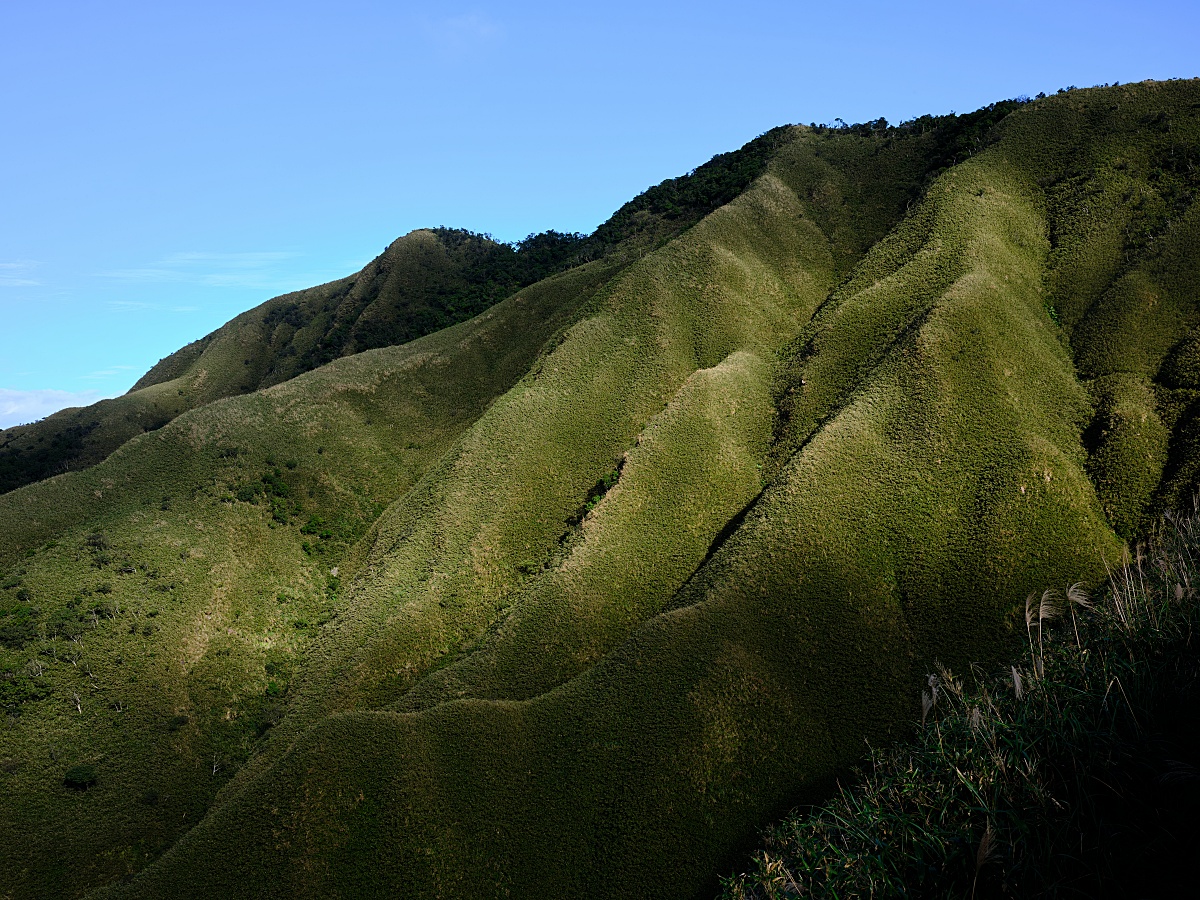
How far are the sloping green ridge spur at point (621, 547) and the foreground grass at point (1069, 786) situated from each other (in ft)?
66.4

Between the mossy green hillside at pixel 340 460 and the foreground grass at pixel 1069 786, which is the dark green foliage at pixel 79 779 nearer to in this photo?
the mossy green hillside at pixel 340 460

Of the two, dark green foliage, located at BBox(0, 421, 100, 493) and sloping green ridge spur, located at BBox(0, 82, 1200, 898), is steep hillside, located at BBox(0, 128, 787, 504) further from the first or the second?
sloping green ridge spur, located at BBox(0, 82, 1200, 898)

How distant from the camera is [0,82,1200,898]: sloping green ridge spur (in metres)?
41.7

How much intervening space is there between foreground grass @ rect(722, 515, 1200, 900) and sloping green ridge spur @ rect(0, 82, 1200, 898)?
20.2 m

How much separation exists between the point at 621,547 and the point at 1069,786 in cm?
4396

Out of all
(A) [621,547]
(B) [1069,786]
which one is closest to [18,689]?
(A) [621,547]

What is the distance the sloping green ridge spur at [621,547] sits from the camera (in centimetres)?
4166

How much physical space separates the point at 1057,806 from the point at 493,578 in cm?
5240

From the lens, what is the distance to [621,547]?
2431 inches

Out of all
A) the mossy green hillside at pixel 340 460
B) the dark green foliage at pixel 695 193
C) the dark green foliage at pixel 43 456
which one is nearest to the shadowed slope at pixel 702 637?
the mossy green hillside at pixel 340 460

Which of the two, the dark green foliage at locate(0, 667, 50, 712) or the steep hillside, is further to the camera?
the steep hillside

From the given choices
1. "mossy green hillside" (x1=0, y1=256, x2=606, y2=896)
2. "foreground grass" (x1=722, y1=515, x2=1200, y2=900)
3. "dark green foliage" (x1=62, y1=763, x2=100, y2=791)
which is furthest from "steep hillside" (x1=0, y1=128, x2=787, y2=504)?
"foreground grass" (x1=722, y1=515, x2=1200, y2=900)

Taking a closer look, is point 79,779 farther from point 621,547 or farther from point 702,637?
point 702,637

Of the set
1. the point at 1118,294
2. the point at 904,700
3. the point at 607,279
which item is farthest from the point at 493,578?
the point at 1118,294
